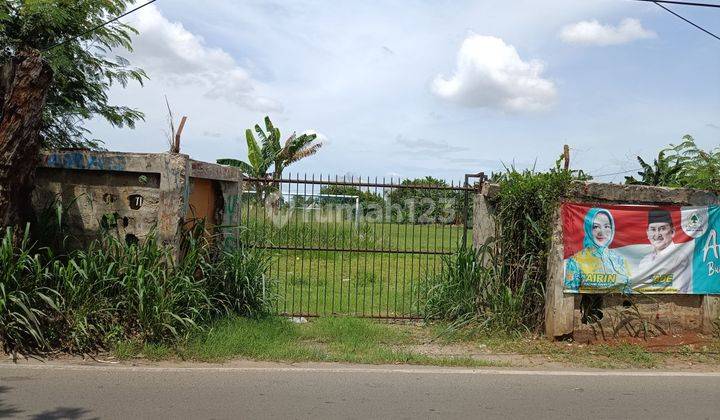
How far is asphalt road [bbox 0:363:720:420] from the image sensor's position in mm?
5043

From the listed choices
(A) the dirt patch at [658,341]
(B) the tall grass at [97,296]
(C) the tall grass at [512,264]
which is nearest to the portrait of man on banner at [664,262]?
(A) the dirt patch at [658,341]

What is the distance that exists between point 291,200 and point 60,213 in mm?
3204

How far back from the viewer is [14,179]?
6.79 metres

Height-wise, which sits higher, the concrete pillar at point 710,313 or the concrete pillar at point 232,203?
the concrete pillar at point 232,203

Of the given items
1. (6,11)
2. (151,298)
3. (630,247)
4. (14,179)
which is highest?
(6,11)

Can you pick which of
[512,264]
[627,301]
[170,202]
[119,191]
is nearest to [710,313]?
[627,301]

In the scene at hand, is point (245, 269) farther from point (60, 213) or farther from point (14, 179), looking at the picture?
point (14, 179)

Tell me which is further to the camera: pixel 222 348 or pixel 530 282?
pixel 530 282

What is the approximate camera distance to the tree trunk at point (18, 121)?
668 centimetres

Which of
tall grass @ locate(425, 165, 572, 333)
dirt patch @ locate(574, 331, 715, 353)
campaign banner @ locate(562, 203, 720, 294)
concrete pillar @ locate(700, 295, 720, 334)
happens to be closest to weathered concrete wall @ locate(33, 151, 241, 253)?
tall grass @ locate(425, 165, 572, 333)

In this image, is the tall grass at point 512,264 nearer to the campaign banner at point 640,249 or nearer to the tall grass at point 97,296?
the campaign banner at point 640,249

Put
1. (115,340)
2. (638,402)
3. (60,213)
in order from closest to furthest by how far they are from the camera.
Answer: (638,402)
(115,340)
(60,213)

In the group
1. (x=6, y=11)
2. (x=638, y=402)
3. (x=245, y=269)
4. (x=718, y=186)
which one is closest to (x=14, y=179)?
(x=245, y=269)

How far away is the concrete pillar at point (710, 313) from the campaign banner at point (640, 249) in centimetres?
11
